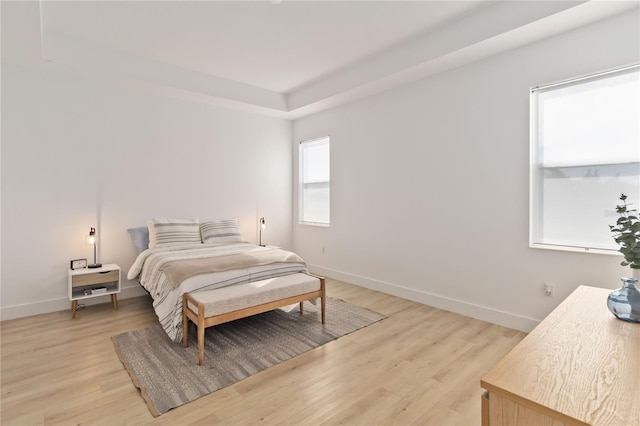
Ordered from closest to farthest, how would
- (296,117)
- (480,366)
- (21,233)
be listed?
(480,366) < (21,233) < (296,117)

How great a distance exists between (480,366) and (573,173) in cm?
179

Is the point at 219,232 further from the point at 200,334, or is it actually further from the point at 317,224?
the point at 200,334

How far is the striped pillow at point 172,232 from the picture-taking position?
3.90m

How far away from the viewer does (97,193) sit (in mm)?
3889

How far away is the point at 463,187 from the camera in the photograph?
3447 millimetres

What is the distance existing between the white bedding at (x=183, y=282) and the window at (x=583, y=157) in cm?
242

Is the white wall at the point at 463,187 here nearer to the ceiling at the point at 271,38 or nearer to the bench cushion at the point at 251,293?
the ceiling at the point at 271,38

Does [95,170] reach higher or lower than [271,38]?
lower

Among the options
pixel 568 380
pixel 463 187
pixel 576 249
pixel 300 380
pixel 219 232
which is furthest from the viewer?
pixel 219 232

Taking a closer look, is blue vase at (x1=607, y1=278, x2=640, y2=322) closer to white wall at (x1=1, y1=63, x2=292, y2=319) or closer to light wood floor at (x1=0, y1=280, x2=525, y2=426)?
light wood floor at (x1=0, y1=280, x2=525, y2=426)

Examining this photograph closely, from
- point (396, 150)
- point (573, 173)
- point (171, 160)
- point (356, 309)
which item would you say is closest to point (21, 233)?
point (171, 160)

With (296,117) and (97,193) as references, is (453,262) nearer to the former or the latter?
(296,117)

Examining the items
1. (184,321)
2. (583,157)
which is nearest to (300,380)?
(184,321)

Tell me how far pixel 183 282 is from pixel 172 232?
148cm
